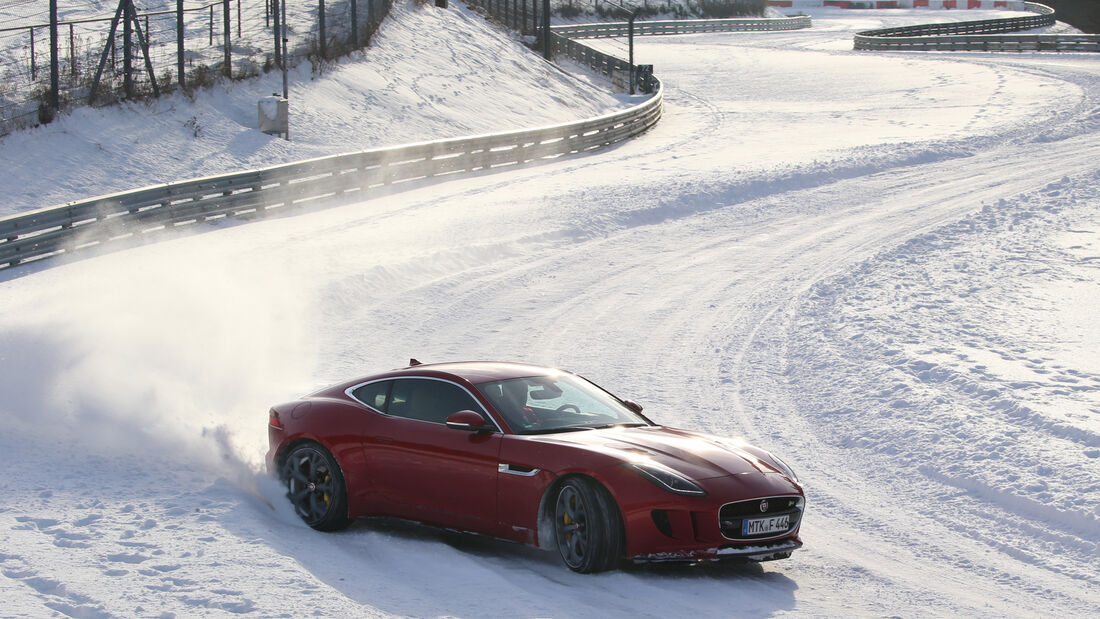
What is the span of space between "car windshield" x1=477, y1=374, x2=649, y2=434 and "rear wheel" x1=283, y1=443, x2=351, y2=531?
137 centimetres

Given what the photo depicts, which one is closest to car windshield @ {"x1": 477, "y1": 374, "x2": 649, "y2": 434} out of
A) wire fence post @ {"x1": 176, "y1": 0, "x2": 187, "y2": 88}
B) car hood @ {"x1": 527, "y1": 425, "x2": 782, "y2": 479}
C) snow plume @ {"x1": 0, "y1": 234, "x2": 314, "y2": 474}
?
car hood @ {"x1": 527, "y1": 425, "x2": 782, "y2": 479}

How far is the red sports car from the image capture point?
24.9ft

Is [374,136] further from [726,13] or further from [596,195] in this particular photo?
[726,13]

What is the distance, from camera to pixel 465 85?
143 ft

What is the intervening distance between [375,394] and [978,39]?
60377 mm

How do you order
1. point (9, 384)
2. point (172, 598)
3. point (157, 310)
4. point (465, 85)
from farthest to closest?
1. point (465, 85)
2. point (157, 310)
3. point (9, 384)
4. point (172, 598)

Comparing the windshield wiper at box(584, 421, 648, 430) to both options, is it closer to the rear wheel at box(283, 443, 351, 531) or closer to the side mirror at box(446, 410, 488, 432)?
the side mirror at box(446, 410, 488, 432)

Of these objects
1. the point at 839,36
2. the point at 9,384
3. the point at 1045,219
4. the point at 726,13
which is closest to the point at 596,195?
the point at 1045,219

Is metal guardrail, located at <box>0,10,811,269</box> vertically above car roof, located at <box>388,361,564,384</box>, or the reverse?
car roof, located at <box>388,361,564,384</box>

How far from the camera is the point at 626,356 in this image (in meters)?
15.2

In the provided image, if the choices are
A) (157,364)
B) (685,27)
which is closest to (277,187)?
(157,364)

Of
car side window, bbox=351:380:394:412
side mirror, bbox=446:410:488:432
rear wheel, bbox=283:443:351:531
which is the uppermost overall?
side mirror, bbox=446:410:488:432

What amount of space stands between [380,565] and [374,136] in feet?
96.0

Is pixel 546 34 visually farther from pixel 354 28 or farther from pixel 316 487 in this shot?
pixel 316 487
